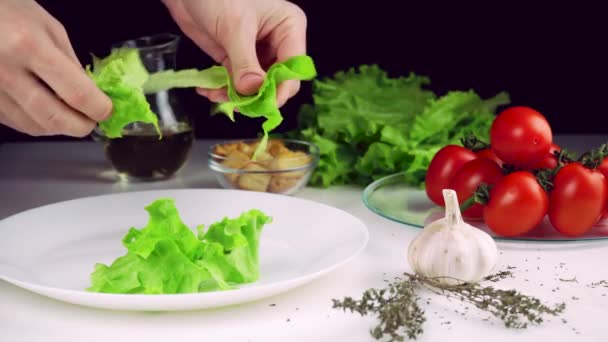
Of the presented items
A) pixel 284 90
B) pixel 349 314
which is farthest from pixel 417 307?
pixel 284 90

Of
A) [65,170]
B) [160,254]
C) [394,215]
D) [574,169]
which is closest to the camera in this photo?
[160,254]

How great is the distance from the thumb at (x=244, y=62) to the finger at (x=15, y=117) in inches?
15.8

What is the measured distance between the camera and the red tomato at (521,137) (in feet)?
6.73

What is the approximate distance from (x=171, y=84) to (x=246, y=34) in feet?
0.64

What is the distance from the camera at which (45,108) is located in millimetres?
1739

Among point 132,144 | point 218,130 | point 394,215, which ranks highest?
point 394,215

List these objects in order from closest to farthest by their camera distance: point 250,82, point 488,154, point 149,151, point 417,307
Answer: point 417,307 → point 250,82 → point 488,154 → point 149,151

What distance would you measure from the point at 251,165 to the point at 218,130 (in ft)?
3.95

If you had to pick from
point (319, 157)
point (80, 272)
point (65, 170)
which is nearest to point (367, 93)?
point (319, 157)

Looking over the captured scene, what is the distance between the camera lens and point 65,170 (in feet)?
9.17

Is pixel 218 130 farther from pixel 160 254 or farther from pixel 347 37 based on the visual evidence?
pixel 160 254

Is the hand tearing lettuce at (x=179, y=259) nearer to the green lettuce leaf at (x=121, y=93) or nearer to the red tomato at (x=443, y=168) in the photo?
the green lettuce leaf at (x=121, y=93)

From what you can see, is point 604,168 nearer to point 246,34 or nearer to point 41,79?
point 246,34

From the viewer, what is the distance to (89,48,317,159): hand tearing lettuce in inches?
71.8
